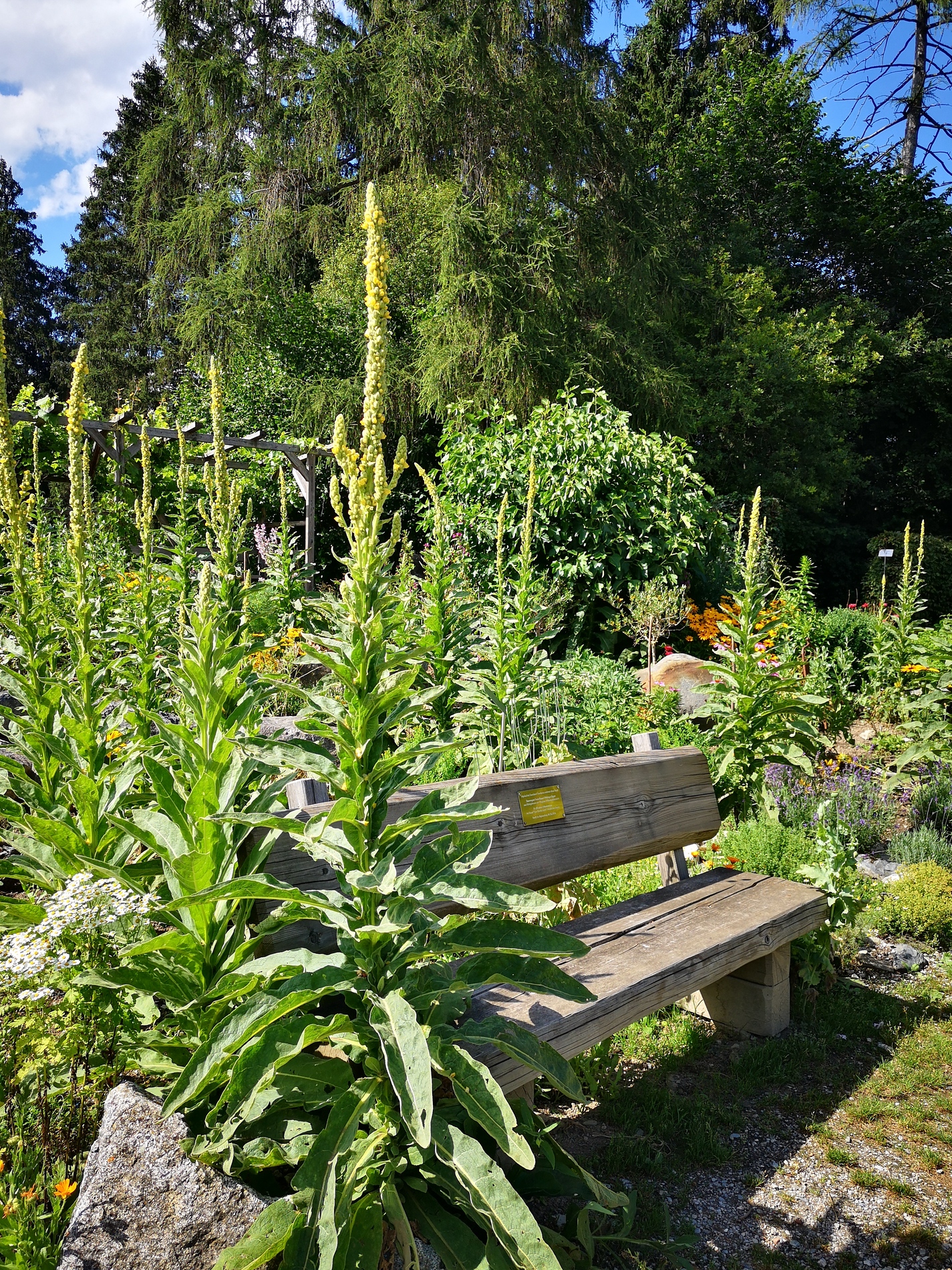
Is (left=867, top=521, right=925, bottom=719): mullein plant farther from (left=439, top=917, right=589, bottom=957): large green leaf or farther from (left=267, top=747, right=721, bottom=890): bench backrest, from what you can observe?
(left=439, top=917, right=589, bottom=957): large green leaf

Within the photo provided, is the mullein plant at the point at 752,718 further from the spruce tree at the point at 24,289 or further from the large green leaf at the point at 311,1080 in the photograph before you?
the spruce tree at the point at 24,289

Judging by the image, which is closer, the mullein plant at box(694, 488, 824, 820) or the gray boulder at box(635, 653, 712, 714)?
the mullein plant at box(694, 488, 824, 820)

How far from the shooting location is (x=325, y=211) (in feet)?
43.2

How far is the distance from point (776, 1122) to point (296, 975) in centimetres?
206

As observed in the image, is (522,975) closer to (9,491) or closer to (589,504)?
(9,491)

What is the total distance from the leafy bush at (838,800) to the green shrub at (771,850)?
0.51 meters

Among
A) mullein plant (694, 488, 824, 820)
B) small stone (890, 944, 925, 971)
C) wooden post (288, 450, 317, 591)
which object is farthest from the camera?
wooden post (288, 450, 317, 591)

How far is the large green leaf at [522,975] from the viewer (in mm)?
1762

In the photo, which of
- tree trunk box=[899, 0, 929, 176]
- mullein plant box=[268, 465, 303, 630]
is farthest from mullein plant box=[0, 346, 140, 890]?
tree trunk box=[899, 0, 929, 176]

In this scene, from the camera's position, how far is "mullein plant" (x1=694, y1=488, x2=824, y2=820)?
4.39m

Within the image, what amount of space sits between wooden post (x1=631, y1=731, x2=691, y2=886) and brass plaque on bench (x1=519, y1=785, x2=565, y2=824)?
779mm

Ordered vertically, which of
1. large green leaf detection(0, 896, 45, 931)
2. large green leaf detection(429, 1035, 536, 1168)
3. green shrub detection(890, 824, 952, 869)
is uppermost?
large green leaf detection(0, 896, 45, 931)

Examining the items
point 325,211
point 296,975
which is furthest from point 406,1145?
point 325,211

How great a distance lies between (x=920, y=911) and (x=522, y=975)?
3.27 meters
